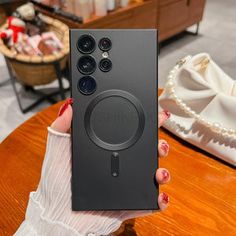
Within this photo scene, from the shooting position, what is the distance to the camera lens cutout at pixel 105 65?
415mm

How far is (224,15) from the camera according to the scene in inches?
107

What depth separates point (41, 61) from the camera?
120cm

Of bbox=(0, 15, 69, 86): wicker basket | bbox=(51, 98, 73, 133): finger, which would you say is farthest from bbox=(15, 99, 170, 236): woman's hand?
bbox=(0, 15, 69, 86): wicker basket

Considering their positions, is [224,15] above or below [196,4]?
below

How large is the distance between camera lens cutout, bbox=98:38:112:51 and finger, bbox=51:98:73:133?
0.08 meters

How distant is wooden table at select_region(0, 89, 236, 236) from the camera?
47cm

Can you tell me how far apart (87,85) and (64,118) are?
0.05 m

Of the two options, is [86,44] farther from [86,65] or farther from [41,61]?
[41,61]

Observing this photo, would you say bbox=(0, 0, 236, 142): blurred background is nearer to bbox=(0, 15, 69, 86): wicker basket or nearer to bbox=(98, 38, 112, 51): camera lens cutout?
bbox=(0, 15, 69, 86): wicker basket

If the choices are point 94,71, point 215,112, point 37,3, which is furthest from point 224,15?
point 94,71

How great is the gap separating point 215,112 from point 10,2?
133cm

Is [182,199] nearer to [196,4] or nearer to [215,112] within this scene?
[215,112]

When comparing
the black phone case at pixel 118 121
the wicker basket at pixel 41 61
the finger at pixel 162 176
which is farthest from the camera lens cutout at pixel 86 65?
the wicker basket at pixel 41 61

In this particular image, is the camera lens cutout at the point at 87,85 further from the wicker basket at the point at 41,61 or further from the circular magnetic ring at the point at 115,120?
the wicker basket at the point at 41,61
